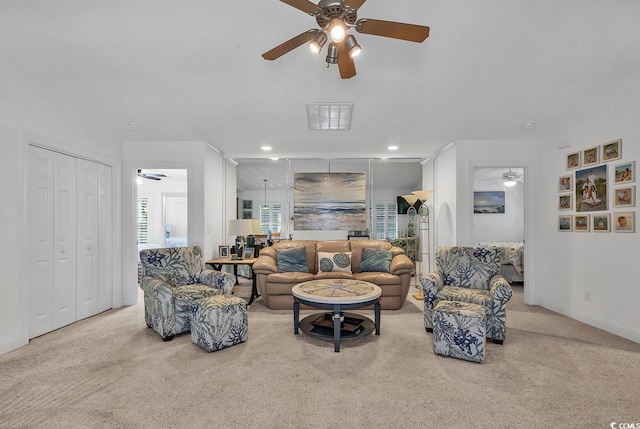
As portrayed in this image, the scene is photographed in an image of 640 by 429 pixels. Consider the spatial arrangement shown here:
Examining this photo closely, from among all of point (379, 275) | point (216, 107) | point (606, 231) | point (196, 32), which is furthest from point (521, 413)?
point (216, 107)

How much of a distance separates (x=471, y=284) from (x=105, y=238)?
195 inches

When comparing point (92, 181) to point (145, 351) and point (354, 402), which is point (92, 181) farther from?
point (354, 402)

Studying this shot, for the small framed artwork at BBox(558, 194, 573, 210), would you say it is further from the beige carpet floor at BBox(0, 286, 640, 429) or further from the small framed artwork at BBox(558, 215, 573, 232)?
the beige carpet floor at BBox(0, 286, 640, 429)

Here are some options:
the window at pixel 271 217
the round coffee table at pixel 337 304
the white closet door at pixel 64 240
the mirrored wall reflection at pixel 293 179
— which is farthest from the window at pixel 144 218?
the round coffee table at pixel 337 304

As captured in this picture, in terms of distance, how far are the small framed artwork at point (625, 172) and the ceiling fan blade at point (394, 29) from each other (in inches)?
121

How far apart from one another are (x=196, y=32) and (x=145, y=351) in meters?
2.85

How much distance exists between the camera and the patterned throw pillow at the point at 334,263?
4.52 m

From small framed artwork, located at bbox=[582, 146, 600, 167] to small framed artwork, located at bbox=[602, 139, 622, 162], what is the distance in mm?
83

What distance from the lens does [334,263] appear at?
455cm

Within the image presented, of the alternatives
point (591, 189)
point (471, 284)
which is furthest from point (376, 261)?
point (591, 189)

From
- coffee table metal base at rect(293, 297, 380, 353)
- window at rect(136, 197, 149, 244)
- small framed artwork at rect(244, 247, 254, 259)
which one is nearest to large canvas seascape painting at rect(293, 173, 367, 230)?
small framed artwork at rect(244, 247, 254, 259)

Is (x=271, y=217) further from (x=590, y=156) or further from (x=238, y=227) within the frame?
(x=590, y=156)

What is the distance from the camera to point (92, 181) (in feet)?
13.2

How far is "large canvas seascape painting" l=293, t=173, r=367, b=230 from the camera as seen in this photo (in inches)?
224
